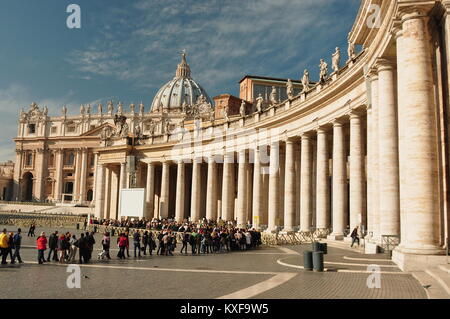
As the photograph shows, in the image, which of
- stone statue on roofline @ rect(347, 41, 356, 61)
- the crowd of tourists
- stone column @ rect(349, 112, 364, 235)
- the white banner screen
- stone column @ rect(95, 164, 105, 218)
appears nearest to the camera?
the crowd of tourists

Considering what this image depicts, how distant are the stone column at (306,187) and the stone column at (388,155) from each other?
16.2 m

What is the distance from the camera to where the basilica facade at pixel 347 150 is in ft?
56.3

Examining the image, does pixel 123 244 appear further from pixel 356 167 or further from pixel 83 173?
pixel 83 173

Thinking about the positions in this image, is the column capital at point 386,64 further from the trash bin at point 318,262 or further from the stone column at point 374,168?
the trash bin at point 318,262

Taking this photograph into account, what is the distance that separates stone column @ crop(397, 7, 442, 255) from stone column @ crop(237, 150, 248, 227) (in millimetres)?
32674

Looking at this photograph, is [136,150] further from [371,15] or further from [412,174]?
[412,174]

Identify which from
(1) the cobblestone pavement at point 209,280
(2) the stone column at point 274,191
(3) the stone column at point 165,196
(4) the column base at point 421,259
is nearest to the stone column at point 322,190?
(2) the stone column at point 274,191

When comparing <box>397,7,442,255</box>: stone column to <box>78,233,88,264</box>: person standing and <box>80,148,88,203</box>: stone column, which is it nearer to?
<box>78,233,88,264</box>: person standing

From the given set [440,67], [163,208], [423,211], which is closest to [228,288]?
[423,211]

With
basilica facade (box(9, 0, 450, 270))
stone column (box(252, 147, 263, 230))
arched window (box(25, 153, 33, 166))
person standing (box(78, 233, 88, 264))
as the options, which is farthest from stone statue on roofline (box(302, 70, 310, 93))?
arched window (box(25, 153, 33, 166))

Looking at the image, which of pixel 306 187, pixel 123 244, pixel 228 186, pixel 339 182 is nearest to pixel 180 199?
pixel 228 186

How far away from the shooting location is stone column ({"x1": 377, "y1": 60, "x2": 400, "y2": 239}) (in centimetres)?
2241

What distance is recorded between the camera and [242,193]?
Result: 50750mm

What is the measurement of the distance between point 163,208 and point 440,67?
4817 cm
